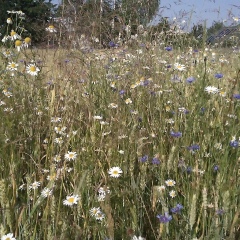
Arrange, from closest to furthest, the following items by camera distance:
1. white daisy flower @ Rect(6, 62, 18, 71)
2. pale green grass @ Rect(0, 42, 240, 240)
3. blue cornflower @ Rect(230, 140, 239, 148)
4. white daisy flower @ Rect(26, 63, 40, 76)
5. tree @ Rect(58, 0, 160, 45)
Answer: pale green grass @ Rect(0, 42, 240, 240), blue cornflower @ Rect(230, 140, 239, 148), white daisy flower @ Rect(26, 63, 40, 76), white daisy flower @ Rect(6, 62, 18, 71), tree @ Rect(58, 0, 160, 45)

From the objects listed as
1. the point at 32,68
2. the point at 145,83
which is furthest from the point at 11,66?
the point at 145,83

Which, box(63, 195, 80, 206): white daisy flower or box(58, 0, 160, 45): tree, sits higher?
box(58, 0, 160, 45): tree

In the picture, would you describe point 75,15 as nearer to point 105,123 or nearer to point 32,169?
point 105,123

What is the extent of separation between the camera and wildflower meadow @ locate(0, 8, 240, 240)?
977mm

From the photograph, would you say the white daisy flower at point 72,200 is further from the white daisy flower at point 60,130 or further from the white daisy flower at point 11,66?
the white daisy flower at point 11,66

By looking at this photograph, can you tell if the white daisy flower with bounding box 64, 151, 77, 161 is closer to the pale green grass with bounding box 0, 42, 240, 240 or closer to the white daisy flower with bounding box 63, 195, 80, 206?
the pale green grass with bounding box 0, 42, 240, 240

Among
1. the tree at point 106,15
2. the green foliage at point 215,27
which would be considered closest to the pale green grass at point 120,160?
the tree at point 106,15

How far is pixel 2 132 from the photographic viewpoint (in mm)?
1348

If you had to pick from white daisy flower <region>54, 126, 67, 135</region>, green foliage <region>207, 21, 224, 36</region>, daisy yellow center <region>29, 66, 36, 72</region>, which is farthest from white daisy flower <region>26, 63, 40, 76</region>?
green foliage <region>207, 21, 224, 36</region>

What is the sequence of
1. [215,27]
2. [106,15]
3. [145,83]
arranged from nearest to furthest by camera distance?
[145,83]
[106,15]
[215,27]

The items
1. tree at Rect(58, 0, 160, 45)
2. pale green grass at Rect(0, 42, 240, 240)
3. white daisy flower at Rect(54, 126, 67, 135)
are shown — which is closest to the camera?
pale green grass at Rect(0, 42, 240, 240)

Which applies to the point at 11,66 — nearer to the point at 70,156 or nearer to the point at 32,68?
the point at 32,68

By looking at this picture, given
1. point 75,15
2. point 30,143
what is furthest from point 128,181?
point 75,15

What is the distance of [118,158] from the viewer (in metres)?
1.34
